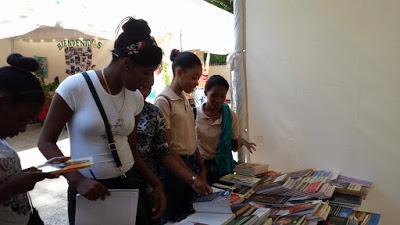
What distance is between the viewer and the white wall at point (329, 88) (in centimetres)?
231

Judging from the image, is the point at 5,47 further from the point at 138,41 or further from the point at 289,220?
the point at 289,220

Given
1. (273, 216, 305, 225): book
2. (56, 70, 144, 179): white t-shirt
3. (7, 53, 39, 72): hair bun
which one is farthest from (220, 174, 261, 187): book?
(7, 53, 39, 72): hair bun

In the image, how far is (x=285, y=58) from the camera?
103 inches

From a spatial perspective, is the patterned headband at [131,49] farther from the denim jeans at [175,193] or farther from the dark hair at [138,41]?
the denim jeans at [175,193]

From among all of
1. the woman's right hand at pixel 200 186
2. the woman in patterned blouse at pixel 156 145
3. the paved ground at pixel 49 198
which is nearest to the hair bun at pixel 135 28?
the woman in patterned blouse at pixel 156 145

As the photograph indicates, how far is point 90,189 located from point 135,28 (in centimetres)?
59

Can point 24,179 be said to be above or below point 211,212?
above

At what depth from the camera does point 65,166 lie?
3.44ft

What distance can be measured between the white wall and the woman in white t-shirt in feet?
4.77

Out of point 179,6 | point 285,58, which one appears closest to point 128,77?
point 285,58

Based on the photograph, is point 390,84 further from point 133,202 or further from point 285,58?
point 133,202

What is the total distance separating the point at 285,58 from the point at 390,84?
69 cm

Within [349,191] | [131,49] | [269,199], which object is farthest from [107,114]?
[349,191]

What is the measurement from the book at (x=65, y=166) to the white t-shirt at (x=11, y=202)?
0.30 ft
